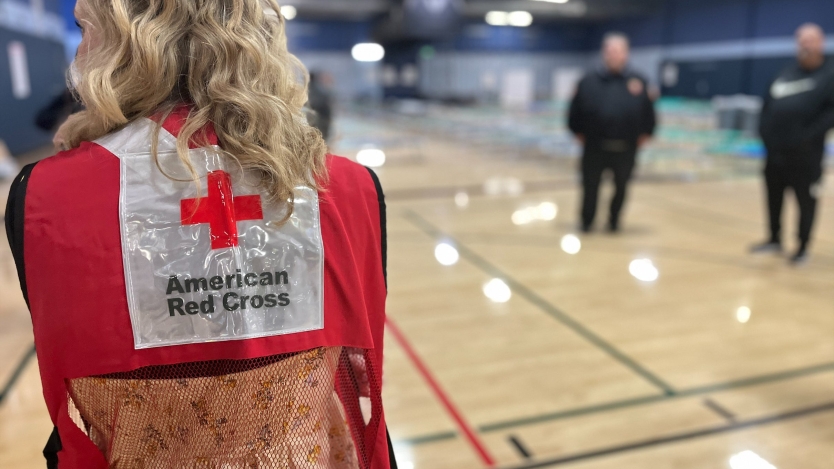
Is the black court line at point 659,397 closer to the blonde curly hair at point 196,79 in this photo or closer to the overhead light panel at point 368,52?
the blonde curly hair at point 196,79

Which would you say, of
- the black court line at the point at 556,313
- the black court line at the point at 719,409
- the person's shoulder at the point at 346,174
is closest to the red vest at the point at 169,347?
the person's shoulder at the point at 346,174

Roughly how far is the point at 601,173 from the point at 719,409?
9.81ft

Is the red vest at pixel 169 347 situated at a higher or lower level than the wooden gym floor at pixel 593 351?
higher

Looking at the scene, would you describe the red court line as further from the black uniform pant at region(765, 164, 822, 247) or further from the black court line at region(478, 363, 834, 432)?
the black uniform pant at region(765, 164, 822, 247)

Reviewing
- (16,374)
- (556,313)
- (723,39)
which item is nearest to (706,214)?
(556,313)

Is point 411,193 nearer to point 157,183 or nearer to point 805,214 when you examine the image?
point 805,214

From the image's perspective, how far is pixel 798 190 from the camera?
14.0ft

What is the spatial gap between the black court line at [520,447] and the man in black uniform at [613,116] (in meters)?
3.32

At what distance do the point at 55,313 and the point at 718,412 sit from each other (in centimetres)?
251

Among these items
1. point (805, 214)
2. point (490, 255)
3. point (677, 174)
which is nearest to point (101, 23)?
point (490, 255)

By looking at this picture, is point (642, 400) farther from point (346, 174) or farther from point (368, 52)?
point (368, 52)

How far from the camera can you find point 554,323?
3469 mm

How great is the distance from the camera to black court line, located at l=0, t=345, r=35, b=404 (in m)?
2.65

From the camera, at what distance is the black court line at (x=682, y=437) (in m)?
2.22
